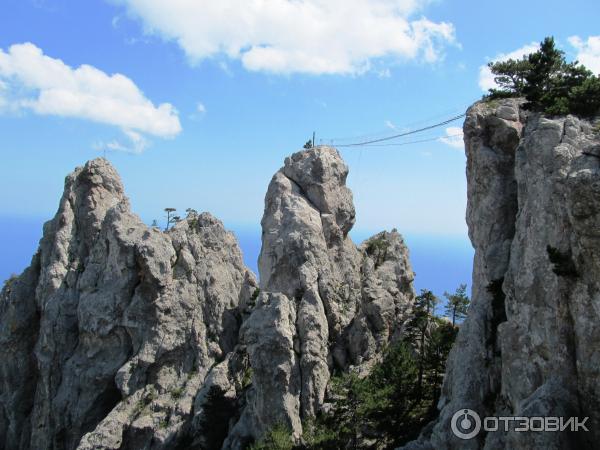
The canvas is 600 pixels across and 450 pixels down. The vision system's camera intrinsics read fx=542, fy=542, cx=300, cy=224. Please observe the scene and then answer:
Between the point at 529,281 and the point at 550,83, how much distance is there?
17890mm

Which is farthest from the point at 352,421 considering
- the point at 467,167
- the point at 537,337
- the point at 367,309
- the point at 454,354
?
the point at 467,167

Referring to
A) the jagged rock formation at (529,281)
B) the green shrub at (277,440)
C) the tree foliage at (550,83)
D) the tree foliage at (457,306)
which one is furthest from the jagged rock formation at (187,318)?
the tree foliage at (550,83)

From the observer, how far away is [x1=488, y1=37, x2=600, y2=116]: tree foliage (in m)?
35.9

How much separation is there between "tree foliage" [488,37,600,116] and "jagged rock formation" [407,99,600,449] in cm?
147

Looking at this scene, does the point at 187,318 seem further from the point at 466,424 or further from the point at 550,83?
the point at 550,83

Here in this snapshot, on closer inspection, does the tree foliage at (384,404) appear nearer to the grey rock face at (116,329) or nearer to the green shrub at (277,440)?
the green shrub at (277,440)

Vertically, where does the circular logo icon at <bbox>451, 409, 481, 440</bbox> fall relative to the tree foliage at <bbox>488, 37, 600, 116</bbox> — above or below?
below

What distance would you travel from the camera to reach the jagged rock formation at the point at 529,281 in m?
28.0

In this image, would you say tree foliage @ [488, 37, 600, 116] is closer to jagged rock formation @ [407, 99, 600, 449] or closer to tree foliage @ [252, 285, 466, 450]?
jagged rock formation @ [407, 99, 600, 449]

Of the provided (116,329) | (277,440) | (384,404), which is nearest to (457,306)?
(384,404)

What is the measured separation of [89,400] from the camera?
212ft

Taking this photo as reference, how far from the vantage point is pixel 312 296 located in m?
56.6

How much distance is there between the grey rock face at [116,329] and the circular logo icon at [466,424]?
32448 mm

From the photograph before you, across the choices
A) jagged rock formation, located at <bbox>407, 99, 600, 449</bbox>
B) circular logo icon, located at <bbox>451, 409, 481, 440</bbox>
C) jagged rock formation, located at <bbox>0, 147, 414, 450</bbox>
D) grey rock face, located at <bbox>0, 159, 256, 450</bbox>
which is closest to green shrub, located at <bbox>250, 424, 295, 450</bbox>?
jagged rock formation, located at <bbox>0, 147, 414, 450</bbox>
